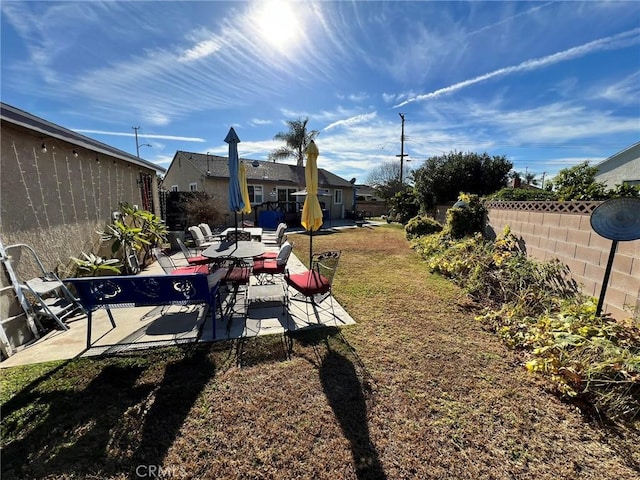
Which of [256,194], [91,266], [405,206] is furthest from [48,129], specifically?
[405,206]

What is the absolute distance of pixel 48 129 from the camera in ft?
14.6

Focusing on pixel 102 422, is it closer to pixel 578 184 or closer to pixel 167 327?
pixel 167 327

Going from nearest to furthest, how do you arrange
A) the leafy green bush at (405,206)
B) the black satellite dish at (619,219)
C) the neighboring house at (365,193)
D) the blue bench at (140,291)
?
the black satellite dish at (619,219)
the blue bench at (140,291)
the leafy green bush at (405,206)
the neighboring house at (365,193)

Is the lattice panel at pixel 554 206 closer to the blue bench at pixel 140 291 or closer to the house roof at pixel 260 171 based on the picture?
the blue bench at pixel 140 291

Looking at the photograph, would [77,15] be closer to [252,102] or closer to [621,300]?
[252,102]

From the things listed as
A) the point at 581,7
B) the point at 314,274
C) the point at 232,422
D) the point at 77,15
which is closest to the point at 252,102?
the point at 77,15

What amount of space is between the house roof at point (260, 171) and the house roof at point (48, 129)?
37.1 ft

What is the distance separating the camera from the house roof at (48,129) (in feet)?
12.0

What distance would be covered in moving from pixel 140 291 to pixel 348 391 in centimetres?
307

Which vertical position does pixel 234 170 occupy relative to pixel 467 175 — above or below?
below

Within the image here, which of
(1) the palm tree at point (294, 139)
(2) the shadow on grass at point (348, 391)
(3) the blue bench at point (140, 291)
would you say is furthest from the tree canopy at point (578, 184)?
(1) the palm tree at point (294, 139)

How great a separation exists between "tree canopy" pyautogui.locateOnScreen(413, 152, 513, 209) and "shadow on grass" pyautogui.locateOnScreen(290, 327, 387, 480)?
14151 millimetres

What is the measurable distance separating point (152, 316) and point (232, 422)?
3.08 metres

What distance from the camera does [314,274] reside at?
509cm
